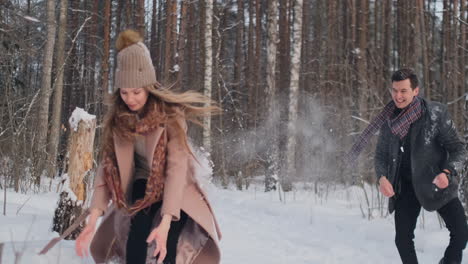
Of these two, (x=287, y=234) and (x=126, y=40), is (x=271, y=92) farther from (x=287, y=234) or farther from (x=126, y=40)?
(x=126, y=40)

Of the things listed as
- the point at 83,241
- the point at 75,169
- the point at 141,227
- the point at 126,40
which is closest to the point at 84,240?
the point at 83,241

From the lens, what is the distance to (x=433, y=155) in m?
3.55

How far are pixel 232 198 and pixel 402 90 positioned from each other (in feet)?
21.1

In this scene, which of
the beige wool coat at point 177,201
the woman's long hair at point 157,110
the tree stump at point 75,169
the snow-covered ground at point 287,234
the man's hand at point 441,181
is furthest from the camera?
the tree stump at point 75,169

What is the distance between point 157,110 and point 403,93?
77.2 inches

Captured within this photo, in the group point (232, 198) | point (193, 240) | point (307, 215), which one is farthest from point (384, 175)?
point (232, 198)

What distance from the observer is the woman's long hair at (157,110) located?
8.10ft

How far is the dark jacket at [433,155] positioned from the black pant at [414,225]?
0.33 ft

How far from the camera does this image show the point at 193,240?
261 cm

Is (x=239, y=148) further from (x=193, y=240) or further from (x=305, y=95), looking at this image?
(x=193, y=240)

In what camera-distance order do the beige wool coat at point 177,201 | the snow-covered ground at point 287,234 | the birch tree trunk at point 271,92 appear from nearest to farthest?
the beige wool coat at point 177,201 → the snow-covered ground at point 287,234 → the birch tree trunk at point 271,92

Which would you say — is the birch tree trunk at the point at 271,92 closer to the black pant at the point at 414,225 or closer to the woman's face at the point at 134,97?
the black pant at the point at 414,225

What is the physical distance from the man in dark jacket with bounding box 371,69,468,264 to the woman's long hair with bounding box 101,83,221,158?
167 centimetres

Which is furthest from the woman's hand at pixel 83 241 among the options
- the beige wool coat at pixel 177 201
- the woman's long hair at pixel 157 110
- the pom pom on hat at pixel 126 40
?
the pom pom on hat at pixel 126 40
